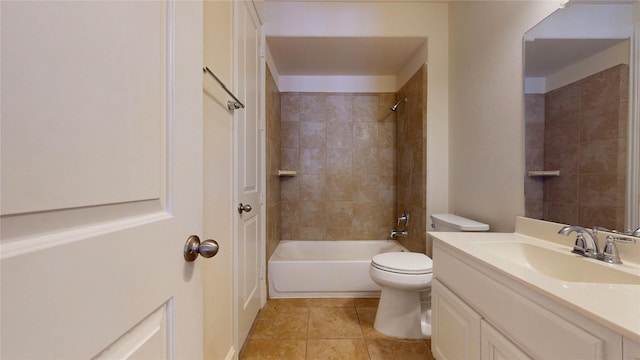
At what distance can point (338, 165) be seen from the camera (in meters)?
3.05

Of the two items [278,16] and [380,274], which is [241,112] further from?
[380,274]

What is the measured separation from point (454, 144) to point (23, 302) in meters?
2.30

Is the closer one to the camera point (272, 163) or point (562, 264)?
point (562, 264)

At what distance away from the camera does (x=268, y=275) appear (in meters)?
2.31

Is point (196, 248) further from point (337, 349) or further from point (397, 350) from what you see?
point (397, 350)

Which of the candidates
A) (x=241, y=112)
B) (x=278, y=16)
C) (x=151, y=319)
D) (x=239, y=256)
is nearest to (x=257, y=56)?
(x=278, y=16)

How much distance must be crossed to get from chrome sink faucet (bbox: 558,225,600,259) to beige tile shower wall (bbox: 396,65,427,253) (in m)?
1.20

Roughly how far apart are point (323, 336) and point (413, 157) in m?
1.66

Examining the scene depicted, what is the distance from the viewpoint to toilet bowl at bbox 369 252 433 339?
167cm

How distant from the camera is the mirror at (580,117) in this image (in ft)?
3.13

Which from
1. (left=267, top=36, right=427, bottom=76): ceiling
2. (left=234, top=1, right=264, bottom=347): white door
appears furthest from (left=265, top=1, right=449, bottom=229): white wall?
(left=234, top=1, right=264, bottom=347): white door

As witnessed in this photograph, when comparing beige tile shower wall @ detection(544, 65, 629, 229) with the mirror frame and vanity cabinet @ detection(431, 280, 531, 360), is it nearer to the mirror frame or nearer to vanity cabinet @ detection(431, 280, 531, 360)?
the mirror frame

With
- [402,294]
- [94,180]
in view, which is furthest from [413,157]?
[94,180]

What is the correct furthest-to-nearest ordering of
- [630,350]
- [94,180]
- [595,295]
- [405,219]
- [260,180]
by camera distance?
[405,219], [260,180], [595,295], [630,350], [94,180]
